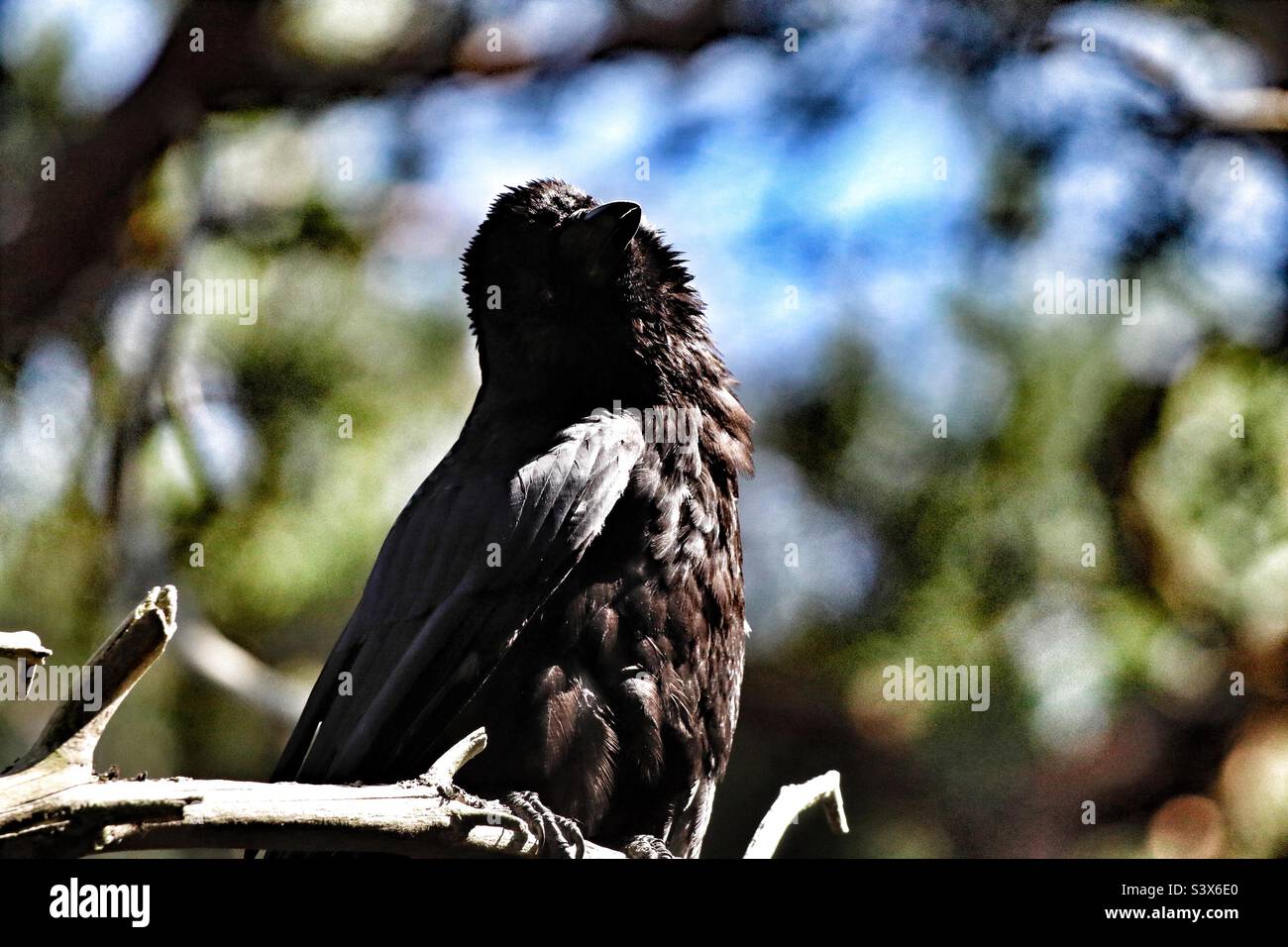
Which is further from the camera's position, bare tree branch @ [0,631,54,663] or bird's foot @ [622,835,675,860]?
bird's foot @ [622,835,675,860]

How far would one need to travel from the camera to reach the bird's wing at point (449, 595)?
1.99m

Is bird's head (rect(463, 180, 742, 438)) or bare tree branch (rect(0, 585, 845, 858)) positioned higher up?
bird's head (rect(463, 180, 742, 438))

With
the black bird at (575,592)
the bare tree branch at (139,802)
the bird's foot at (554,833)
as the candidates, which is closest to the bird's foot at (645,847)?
the black bird at (575,592)

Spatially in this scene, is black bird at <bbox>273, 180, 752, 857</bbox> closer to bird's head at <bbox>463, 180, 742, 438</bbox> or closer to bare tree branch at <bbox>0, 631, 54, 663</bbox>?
bird's head at <bbox>463, 180, 742, 438</bbox>

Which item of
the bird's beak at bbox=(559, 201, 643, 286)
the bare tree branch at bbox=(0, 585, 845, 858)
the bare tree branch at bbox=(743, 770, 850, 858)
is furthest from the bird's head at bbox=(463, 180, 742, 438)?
the bare tree branch at bbox=(0, 585, 845, 858)

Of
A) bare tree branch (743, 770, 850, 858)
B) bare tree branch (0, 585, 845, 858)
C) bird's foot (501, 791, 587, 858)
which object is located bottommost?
bare tree branch (743, 770, 850, 858)

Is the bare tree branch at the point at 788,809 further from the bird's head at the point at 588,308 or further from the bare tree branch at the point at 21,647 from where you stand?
the bare tree branch at the point at 21,647

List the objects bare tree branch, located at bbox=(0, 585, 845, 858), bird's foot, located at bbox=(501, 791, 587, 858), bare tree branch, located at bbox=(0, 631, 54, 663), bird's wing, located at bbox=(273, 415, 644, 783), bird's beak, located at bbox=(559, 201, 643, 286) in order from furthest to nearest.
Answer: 1. bird's beak, located at bbox=(559, 201, 643, 286)
2. bird's wing, located at bbox=(273, 415, 644, 783)
3. bird's foot, located at bbox=(501, 791, 587, 858)
4. bare tree branch, located at bbox=(0, 631, 54, 663)
5. bare tree branch, located at bbox=(0, 585, 845, 858)

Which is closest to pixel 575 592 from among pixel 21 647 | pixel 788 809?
pixel 788 809

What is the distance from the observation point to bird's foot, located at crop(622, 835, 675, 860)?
6.99 ft

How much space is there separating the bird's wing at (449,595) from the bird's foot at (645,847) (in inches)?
17.1

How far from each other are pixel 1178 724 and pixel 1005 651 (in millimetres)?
452
